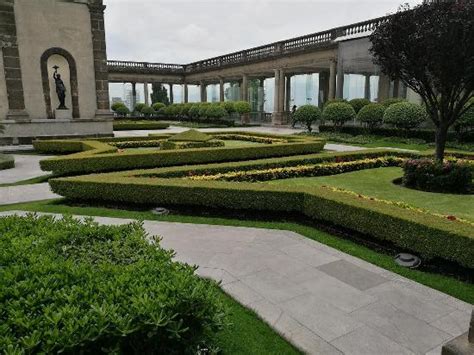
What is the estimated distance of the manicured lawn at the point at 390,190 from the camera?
8423mm

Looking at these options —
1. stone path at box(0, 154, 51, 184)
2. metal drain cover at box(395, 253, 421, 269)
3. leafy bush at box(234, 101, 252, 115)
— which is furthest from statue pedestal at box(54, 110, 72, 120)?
metal drain cover at box(395, 253, 421, 269)

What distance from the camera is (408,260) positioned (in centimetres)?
581

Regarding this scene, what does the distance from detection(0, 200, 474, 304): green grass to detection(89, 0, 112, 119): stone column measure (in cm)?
1591

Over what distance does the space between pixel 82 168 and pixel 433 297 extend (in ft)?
35.7

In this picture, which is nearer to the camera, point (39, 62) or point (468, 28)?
point (468, 28)

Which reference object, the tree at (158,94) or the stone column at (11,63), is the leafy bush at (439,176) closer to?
the stone column at (11,63)

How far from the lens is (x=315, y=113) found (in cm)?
2766

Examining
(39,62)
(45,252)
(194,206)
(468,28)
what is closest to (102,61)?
(39,62)

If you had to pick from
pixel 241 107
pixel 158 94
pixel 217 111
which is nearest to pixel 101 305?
pixel 241 107

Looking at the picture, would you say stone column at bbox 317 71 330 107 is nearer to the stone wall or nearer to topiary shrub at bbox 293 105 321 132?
topiary shrub at bbox 293 105 321 132

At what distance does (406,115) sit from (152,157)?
14.9 metres

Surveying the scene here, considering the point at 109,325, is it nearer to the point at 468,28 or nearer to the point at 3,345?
the point at 3,345

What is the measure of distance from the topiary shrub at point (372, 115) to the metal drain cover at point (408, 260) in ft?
62.0

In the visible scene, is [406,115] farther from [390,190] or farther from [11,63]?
[11,63]
